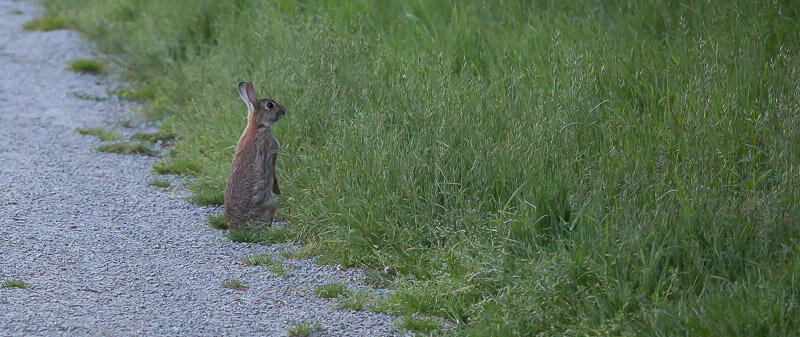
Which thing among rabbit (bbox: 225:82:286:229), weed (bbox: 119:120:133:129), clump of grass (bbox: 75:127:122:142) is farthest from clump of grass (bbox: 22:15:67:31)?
rabbit (bbox: 225:82:286:229)

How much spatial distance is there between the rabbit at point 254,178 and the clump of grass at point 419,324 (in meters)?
1.91

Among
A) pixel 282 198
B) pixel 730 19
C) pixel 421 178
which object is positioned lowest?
pixel 282 198

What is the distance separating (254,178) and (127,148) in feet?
9.11

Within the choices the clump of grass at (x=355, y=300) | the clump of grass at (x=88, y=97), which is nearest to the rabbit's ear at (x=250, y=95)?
the clump of grass at (x=355, y=300)

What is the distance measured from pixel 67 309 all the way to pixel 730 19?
232 inches

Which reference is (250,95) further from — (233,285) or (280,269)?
(233,285)

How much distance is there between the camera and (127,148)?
356 inches

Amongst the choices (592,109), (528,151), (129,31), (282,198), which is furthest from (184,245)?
(129,31)

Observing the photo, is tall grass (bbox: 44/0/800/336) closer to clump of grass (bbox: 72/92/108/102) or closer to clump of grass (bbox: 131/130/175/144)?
clump of grass (bbox: 131/130/175/144)

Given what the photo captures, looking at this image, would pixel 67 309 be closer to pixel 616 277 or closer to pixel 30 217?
pixel 30 217

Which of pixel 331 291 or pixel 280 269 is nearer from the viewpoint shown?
pixel 331 291

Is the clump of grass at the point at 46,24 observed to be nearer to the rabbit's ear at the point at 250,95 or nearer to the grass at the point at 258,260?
the rabbit's ear at the point at 250,95

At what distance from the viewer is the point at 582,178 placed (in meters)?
5.93

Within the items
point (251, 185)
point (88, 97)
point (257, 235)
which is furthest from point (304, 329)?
point (88, 97)
